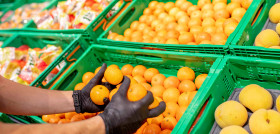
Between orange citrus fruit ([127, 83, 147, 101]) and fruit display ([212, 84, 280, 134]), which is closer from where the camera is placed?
fruit display ([212, 84, 280, 134])

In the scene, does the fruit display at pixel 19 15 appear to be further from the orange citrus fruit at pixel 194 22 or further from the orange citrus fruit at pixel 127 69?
the orange citrus fruit at pixel 194 22

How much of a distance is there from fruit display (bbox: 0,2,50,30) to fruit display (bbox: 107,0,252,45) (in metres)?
3.14

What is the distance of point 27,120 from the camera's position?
257 cm

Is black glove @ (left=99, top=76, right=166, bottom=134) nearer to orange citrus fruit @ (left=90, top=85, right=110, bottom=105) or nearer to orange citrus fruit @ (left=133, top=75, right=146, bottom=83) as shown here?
orange citrus fruit @ (left=90, top=85, right=110, bottom=105)

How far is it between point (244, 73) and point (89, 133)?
4.17 feet

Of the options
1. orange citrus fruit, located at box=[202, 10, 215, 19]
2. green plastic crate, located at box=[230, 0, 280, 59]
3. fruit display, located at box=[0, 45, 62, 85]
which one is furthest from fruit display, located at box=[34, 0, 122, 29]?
green plastic crate, located at box=[230, 0, 280, 59]

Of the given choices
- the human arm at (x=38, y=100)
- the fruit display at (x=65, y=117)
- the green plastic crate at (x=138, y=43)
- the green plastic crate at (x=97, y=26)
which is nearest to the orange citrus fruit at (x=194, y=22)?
the green plastic crate at (x=138, y=43)

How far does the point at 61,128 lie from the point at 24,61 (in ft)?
9.34

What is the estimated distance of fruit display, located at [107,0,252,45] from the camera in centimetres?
249

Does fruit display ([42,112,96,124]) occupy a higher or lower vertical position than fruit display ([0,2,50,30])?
lower

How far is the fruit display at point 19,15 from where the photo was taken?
215 inches

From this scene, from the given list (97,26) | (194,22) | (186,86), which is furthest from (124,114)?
(97,26)

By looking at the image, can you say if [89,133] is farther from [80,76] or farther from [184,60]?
[80,76]

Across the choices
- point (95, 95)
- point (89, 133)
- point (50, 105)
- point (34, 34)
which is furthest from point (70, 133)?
point (34, 34)
